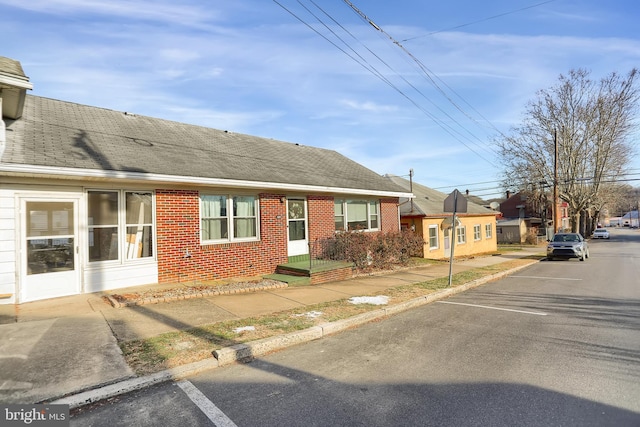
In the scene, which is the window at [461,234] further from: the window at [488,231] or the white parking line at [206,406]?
the white parking line at [206,406]

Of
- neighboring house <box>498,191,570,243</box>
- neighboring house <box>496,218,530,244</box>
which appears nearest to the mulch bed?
neighboring house <box>498,191,570,243</box>

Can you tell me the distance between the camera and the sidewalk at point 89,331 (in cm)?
378

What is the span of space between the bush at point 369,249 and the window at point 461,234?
9.36m

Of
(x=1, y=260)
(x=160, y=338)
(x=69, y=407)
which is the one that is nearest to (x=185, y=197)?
(x=1, y=260)

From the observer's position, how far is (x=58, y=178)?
24.4 ft

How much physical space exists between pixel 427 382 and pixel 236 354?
2512 mm

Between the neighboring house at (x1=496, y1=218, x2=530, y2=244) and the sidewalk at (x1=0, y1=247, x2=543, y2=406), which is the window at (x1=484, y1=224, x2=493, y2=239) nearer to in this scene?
the neighboring house at (x1=496, y1=218, x2=530, y2=244)

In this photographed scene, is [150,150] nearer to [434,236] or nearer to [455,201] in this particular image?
[455,201]

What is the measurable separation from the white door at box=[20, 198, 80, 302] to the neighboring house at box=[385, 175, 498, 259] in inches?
612

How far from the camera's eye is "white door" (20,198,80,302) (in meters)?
7.21

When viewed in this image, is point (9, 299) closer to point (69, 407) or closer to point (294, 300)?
point (69, 407)

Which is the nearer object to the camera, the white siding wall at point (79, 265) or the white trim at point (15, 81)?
the white trim at point (15, 81)

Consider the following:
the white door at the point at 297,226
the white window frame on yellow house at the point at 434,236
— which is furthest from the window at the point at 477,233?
the white door at the point at 297,226

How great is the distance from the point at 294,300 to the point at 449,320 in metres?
3.40
